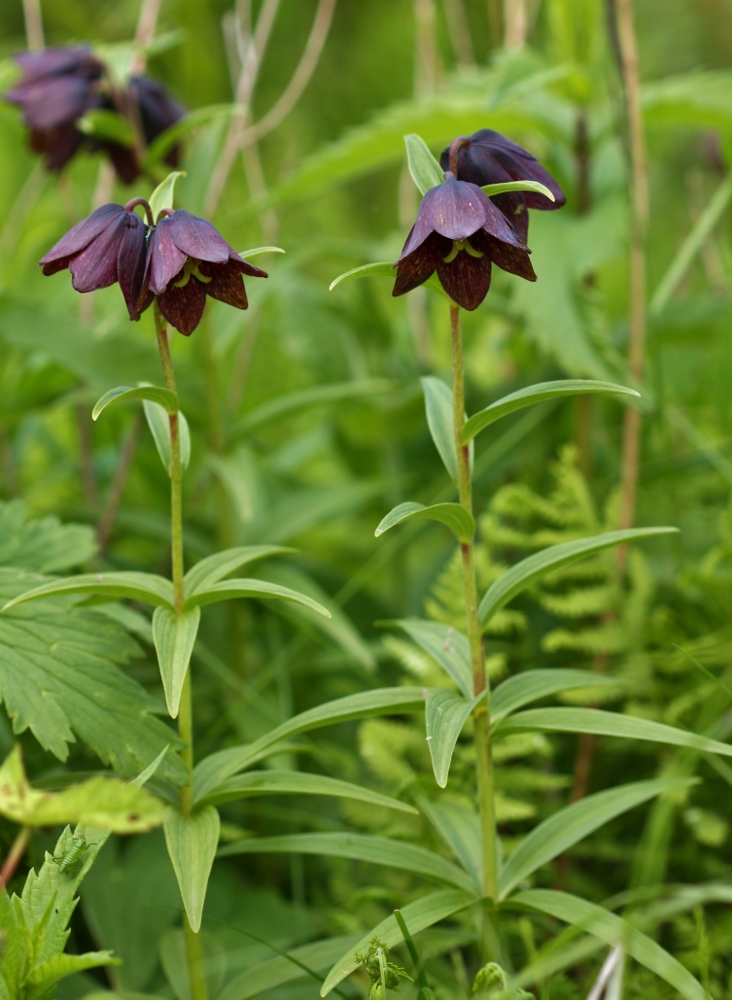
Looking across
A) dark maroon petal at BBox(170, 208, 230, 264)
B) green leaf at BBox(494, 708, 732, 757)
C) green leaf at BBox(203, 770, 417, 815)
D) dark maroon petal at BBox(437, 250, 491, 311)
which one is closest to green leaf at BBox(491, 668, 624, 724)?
green leaf at BBox(494, 708, 732, 757)

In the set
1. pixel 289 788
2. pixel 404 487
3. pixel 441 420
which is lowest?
pixel 404 487

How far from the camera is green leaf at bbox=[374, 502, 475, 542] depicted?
701mm

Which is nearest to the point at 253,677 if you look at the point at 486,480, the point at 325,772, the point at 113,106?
the point at 325,772

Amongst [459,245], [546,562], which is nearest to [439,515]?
[546,562]

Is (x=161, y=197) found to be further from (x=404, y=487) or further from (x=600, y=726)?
(x=404, y=487)

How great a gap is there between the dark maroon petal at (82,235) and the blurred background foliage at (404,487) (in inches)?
14.5

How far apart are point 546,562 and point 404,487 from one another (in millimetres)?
915

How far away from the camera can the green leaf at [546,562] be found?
759 millimetres

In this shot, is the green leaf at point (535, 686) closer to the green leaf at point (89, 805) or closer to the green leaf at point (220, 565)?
the green leaf at point (220, 565)

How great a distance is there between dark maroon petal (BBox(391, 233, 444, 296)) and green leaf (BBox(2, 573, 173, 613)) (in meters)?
0.32

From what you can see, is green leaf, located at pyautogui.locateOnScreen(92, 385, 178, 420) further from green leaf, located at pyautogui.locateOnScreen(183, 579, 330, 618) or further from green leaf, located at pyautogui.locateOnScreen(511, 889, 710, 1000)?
green leaf, located at pyautogui.locateOnScreen(511, 889, 710, 1000)

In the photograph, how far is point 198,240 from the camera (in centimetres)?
69

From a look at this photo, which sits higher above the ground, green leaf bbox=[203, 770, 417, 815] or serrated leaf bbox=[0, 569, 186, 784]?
serrated leaf bbox=[0, 569, 186, 784]

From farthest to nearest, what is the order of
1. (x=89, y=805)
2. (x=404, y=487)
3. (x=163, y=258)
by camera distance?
(x=404, y=487) < (x=163, y=258) < (x=89, y=805)
